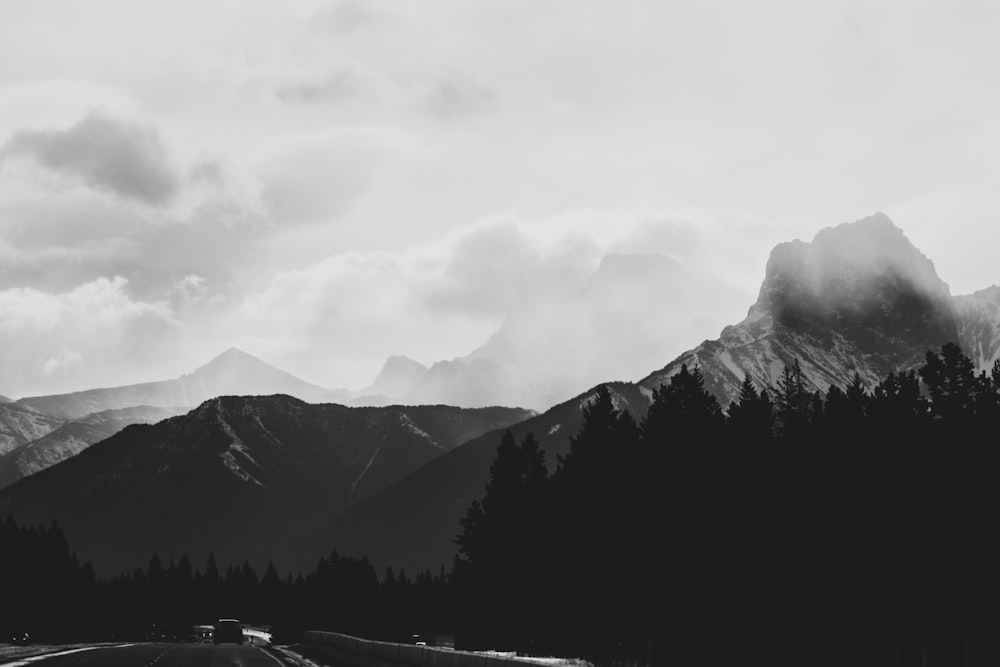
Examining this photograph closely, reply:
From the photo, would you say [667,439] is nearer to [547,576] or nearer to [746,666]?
[547,576]

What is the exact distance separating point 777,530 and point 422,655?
195ft

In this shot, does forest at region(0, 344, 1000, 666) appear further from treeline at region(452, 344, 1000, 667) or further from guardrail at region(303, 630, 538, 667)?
guardrail at region(303, 630, 538, 667)

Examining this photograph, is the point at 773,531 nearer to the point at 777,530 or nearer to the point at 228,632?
the point at 777,530

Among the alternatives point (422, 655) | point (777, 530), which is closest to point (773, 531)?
point (777, 530)

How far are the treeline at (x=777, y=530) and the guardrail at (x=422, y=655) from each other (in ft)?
102

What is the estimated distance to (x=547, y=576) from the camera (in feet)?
313

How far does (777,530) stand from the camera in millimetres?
87312

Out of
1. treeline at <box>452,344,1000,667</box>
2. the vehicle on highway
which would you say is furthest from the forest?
the vehicle on highway

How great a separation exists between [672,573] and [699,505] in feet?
17.4

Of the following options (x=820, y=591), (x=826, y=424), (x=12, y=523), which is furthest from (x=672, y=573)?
(x=12, y=523)

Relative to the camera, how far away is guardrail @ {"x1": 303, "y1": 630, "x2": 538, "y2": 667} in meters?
25.2

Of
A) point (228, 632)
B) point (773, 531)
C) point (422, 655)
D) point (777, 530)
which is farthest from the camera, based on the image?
point (777, 530)

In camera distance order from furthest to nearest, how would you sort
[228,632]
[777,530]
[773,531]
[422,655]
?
[777,530]
[773,531]
[228,632]
[422,655]

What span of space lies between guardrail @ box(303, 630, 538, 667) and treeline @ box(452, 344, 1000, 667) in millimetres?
31240
